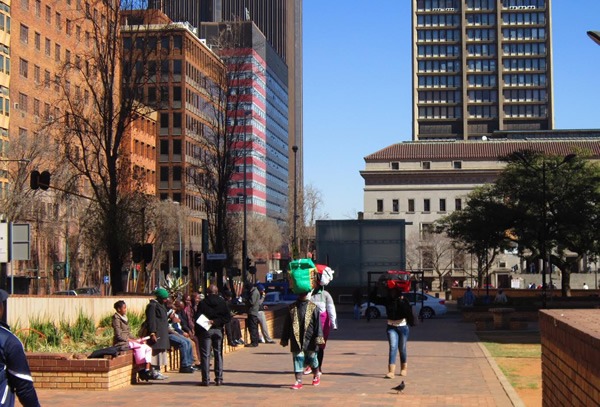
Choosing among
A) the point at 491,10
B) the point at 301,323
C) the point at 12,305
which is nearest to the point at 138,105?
the point at 12,305

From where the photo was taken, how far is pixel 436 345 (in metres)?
27.8

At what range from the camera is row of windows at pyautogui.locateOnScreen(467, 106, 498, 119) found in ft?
545

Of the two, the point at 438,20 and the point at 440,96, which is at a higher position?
the point at 438,20

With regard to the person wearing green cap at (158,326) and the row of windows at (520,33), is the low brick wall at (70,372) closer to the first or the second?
the person wearing green cap at (158,326)

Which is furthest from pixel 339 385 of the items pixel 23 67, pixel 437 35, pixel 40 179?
pixel 437 35

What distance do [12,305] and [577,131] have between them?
5499 inches

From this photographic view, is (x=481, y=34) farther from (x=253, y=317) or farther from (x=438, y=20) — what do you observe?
(x=253, y=317)

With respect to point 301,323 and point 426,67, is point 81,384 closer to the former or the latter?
point 301,323

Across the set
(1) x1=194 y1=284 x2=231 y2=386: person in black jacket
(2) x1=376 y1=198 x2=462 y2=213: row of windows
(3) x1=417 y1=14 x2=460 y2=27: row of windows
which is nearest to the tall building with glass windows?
(3) x1=417 y1=14 x2=460 y2=27: row of windows

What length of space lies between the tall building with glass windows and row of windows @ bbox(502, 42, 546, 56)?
0.15m

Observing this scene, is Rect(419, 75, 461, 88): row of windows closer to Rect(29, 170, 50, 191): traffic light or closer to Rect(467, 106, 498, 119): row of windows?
Rect(467, 106, 498, 119): row of windows

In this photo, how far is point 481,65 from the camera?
166 meters

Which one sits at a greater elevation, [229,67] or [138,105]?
[229,67]

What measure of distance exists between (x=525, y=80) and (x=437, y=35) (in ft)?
50.1
